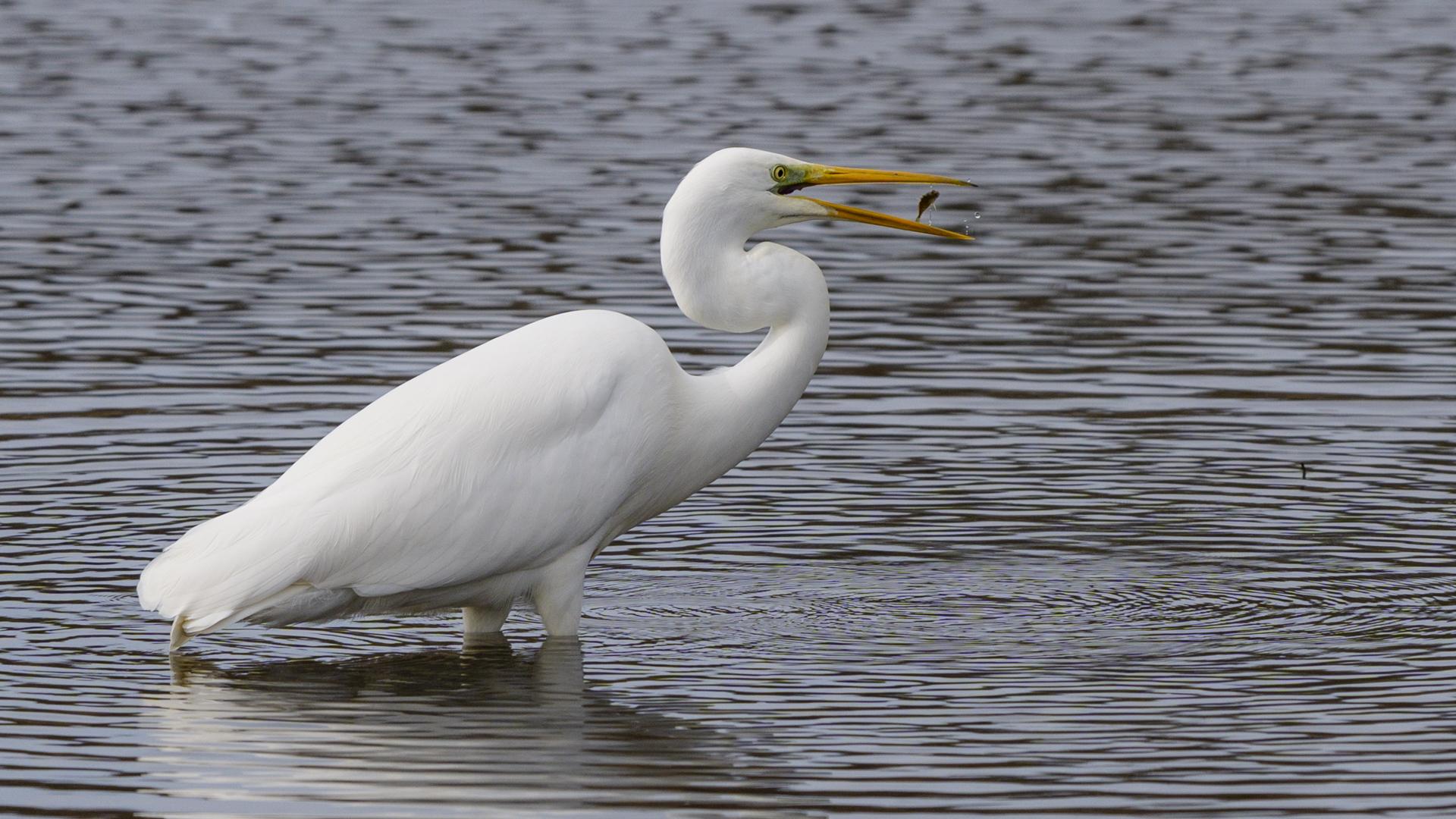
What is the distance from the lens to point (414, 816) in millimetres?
7551

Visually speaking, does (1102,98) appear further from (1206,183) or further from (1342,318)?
(1342,318)

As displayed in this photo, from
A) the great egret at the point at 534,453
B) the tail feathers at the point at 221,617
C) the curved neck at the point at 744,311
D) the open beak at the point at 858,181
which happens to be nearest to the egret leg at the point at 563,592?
the great egret at the point at 534,453

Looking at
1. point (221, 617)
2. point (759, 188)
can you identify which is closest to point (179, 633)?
point (221, 617)

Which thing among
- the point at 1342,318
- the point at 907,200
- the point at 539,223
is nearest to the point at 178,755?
the point at 1342,318

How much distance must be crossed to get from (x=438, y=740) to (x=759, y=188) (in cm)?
252

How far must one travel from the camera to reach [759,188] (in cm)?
973

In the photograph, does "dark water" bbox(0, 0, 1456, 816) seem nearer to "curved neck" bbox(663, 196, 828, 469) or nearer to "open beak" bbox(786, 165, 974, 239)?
"curved neck" bbox(663, 196, 828, 469)

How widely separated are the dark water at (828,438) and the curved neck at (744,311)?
0.78 metres

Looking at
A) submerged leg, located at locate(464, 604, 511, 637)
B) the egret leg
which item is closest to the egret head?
the egret leg

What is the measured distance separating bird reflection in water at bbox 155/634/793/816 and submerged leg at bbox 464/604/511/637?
0.65 ft

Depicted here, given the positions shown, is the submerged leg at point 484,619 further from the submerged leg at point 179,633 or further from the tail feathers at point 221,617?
the submerged leg at point 179,633

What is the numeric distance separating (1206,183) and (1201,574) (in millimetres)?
11260

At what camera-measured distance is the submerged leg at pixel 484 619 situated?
9914 millimetres

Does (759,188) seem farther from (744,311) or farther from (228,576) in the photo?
(228,576)
